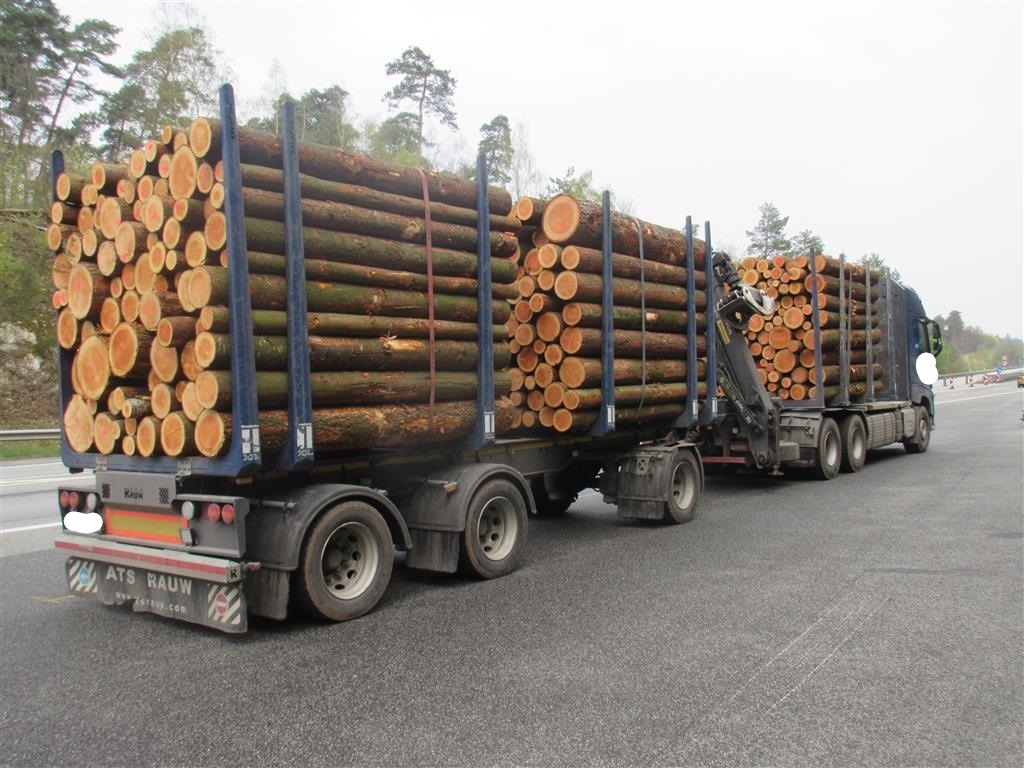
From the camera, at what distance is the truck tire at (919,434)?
16628mm

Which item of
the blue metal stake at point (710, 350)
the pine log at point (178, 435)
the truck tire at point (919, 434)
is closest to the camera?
the pine log at point (178, 435)

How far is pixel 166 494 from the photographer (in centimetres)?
541

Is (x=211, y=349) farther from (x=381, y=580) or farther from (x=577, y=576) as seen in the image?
(x=577, y=576)

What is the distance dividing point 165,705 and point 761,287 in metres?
12.5

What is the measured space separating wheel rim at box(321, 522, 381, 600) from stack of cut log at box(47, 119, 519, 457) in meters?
0.65

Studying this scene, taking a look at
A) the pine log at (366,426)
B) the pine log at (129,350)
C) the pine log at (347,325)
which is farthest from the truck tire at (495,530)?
the pine log at (129,350)

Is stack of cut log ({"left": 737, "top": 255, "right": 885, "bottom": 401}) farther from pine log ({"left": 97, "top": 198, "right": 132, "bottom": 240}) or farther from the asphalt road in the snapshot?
pine log ({"left": 97, "top": 198, "right": 132, "bottom": 240})

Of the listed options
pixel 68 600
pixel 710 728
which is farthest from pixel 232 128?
pixel 710 728

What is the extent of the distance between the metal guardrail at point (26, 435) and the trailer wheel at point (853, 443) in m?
19.5

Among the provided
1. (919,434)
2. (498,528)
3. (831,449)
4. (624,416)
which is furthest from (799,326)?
(498,528)

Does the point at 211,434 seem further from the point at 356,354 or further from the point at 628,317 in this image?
the point at 628,317

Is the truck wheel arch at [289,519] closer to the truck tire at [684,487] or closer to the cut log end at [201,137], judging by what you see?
the cut log end at [201,137]

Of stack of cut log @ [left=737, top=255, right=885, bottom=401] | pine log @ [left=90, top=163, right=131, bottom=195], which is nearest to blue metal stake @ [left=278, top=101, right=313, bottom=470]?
pine log @ [left=90, top=163, right=131, bottom=195]

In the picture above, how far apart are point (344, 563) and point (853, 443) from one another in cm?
1080
